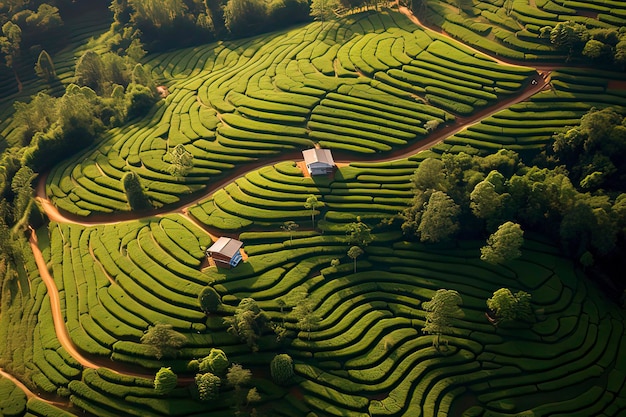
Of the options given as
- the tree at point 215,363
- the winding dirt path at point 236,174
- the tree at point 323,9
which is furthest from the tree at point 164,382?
the tree at point 323,9

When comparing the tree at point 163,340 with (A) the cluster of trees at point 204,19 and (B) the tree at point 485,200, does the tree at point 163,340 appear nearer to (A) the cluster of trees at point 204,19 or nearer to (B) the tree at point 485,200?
(B) the tree at point 485,200

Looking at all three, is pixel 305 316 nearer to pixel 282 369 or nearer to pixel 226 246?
pixel 282 369

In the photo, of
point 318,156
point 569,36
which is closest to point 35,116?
point 318,156

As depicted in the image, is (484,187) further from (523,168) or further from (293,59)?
(293,59)

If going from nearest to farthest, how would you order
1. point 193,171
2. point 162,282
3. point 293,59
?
point 162,282
point 193,171
point 293,59

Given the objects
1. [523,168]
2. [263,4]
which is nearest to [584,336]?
[523,168]

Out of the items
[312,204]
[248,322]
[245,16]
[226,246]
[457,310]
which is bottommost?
[457,310]
